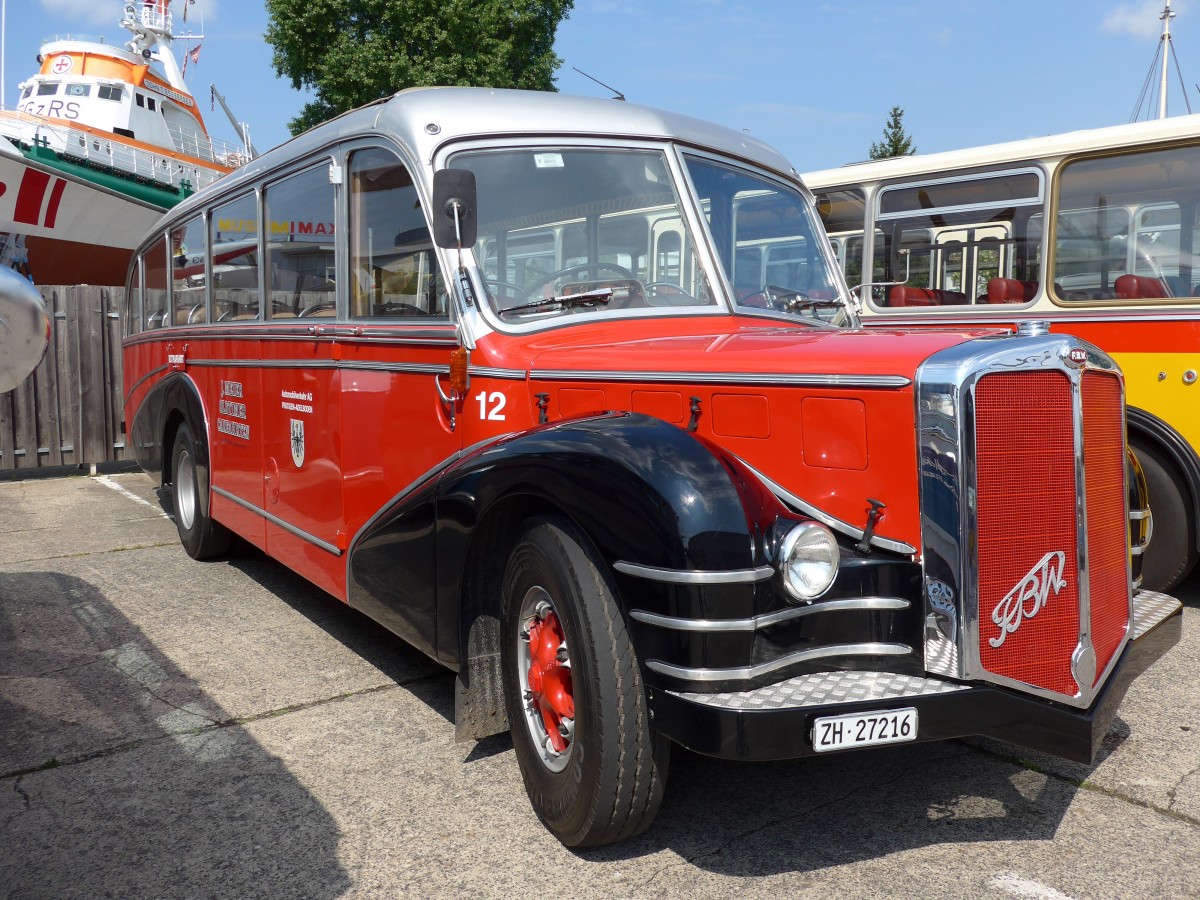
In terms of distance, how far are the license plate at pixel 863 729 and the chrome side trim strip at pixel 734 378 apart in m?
0.84

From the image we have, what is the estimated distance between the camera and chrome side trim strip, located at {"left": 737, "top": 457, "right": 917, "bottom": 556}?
272cm

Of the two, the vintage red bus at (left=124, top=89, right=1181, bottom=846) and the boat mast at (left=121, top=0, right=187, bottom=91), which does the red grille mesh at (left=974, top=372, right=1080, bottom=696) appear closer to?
the vintage red bus at (left=124, top=89, right=1181, bottom=846)

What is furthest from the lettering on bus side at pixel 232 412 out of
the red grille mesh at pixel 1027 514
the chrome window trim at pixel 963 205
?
the chrome window trim at pixel 963 205

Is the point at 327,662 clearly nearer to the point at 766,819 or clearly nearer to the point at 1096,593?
the point at 766,819

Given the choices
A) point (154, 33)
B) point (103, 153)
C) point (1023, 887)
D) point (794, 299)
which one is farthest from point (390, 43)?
point (1023, 887)

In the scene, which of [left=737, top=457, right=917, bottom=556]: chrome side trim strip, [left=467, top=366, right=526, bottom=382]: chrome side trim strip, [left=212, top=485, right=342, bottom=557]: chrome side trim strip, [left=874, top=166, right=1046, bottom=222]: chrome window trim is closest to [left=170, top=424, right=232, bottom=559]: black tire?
[left=212, top=485, right=342, bottom=557]: chrome side trim strip

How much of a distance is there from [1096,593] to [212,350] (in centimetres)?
506

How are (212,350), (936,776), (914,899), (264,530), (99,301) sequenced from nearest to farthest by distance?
(914,899)
(936,776)
(264,530)
(212,350)
(99,301)

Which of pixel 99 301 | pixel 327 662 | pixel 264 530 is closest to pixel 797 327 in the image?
pixel 327 662

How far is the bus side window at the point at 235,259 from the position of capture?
18.1ft

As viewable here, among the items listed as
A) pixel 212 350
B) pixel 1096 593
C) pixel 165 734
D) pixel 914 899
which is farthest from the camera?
pixel 212 350

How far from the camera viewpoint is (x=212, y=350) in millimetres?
6156

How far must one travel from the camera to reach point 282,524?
5.12m

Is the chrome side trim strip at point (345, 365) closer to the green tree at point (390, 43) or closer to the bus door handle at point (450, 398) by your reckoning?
the bus door handle at point (450, 398)
